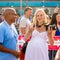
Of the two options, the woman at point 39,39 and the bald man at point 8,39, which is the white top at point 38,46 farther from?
the bald man at point 8,39

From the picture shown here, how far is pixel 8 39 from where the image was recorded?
4164 mm

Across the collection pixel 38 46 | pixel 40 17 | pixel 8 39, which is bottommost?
pixel 38 46

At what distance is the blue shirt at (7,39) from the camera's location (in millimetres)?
4094

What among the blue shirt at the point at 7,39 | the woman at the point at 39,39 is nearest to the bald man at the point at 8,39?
the blue shirt at the point at 7,39

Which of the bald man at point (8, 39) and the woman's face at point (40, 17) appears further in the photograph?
the woman's face at point (40, 17)

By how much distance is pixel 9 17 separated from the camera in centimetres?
425

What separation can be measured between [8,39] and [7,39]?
17mm

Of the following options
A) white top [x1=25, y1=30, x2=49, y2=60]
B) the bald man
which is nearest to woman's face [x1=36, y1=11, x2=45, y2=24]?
white top [x1=25, y1=30, x2=49, y2=60]

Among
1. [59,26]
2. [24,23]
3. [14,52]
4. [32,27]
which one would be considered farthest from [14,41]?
[24,23]

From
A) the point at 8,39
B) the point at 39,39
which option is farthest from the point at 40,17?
the point at 8,39

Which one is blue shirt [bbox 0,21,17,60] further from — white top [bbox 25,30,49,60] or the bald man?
white top [bbox 25,30,49,60]

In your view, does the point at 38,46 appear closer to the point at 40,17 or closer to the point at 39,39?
the point at 39,39

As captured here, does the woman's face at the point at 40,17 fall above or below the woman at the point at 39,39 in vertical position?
above

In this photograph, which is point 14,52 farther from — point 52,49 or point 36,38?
point 52,49
